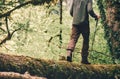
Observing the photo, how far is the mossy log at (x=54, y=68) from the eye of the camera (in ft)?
21.0

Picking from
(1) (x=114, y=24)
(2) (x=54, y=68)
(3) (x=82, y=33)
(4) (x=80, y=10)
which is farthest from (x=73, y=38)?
(1) (x=114, y=24)

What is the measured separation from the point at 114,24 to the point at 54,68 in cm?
370

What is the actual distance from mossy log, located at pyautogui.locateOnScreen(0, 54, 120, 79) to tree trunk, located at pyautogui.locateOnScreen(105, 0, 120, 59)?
1.75 meters

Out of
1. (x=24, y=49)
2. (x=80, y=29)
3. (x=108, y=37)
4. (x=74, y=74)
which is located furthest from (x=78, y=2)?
(x=24, y=49)

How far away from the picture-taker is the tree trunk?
9.53 m

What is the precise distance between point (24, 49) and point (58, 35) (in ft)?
5.87

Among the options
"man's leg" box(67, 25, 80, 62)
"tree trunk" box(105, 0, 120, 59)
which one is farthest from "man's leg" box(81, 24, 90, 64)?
"tree trunk" box(105, 0, 120, 59)

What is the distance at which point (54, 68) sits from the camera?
6.81 meters

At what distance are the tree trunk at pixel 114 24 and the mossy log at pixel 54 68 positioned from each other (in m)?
1.75

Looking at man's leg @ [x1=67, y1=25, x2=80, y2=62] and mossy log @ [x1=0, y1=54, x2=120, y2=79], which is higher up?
man's leg @ [x1=67, y1=25, x2=80, y2=62]

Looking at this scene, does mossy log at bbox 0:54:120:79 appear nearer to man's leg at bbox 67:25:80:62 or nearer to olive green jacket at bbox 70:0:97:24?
man's leg at bbox 67:25:80:62

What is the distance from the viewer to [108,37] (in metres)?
10.5

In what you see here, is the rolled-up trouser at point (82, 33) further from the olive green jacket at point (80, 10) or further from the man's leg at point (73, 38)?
the olive green jacket at point (80, 10)

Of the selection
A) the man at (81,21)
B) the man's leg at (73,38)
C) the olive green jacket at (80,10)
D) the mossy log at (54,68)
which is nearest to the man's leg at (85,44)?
the man at (81,21)
